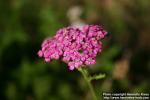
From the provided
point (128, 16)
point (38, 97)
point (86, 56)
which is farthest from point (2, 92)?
point (86, 56)

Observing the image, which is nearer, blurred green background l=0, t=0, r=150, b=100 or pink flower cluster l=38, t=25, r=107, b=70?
pink flower cluster l=38, t=25, r=107, b=70

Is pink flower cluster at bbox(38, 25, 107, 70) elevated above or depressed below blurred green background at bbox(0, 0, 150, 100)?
above

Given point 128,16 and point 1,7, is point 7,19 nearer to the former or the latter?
point 1,7

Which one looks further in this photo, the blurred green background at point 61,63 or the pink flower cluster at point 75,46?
the blurred green background at point 61,63

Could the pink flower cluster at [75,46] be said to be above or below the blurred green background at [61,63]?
above
